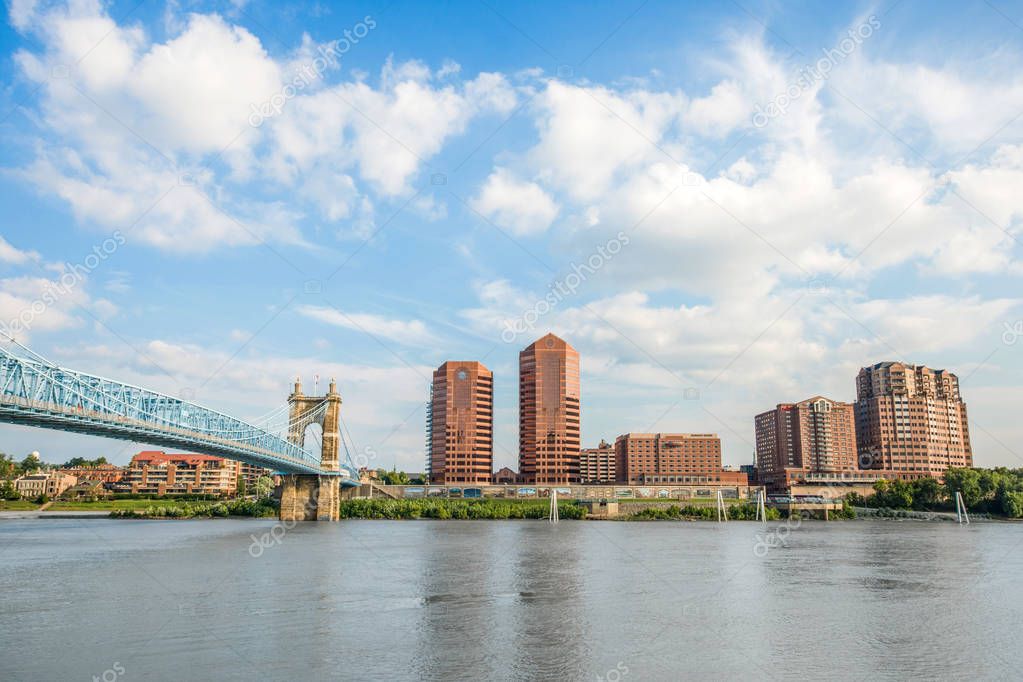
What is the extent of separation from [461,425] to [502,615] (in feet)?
494

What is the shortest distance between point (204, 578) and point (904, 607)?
110 feet

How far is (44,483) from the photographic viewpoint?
161 metres

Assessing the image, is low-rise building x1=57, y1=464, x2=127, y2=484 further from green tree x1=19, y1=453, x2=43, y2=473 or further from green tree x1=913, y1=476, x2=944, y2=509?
green tree x1=913, y1=476, x2=944, y2=509

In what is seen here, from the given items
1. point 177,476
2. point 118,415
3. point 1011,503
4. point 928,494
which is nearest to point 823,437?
point 928,494

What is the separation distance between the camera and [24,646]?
22875mm

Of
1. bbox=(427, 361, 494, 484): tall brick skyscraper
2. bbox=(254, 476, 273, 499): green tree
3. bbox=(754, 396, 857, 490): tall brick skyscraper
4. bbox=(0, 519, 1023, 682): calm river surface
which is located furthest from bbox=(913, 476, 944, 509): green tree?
bbox=(254, 476, 273, 499): green tree

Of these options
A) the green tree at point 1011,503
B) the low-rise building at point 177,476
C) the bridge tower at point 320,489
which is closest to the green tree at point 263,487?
the low-rise building at point 177,476

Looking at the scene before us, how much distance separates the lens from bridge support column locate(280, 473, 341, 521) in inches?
4021

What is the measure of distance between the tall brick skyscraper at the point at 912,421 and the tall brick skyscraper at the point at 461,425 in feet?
297

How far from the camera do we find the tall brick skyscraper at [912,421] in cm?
16838

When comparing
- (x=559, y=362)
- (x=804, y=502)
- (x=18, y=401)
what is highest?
(x=559, y=362)

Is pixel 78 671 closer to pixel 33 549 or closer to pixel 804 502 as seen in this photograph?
pixel 33 549

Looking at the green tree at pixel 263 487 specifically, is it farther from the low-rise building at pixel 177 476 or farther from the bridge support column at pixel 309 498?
the bridge support column at pixel 309 498

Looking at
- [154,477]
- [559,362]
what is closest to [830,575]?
[559,362]
